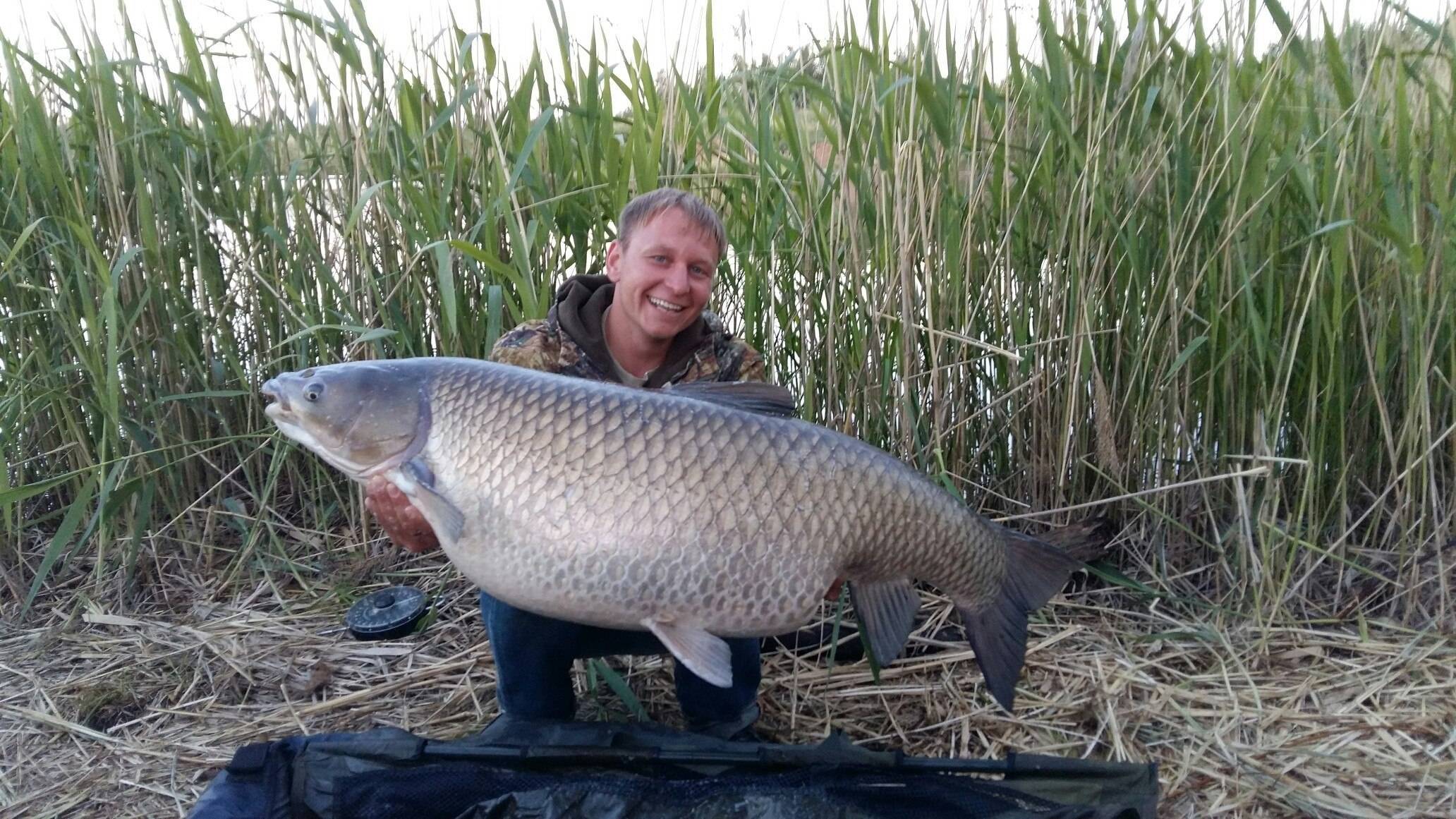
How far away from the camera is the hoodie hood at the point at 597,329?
1.71 m

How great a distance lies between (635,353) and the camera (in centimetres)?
175

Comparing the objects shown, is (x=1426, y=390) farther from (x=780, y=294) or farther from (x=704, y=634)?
(x=704, y=634)

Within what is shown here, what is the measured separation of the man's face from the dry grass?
2.13 feet

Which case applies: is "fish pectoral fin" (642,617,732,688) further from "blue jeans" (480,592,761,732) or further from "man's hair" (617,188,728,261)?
"man's hair" (617,188,728,261)

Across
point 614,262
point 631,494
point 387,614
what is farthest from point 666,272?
point 387,614

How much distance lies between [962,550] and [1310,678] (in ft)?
2.45

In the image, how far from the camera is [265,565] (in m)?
2.24

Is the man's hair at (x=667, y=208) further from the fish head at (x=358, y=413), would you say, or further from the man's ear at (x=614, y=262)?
the fish head at (x=358, y=413)

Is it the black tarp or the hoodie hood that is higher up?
the hoodie hood

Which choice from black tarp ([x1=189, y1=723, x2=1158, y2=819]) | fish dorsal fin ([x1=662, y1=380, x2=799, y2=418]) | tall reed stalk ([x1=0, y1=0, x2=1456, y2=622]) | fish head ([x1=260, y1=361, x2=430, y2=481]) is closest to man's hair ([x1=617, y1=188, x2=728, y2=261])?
tall reed stalk ([x1=0, y1=0, x2=1456, y2=622])

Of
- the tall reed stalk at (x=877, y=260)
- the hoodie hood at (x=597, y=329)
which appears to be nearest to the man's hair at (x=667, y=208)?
the hoodie hood at (x=597, y=329)

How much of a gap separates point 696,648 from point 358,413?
494 millimetres

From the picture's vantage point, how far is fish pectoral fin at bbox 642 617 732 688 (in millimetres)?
1271

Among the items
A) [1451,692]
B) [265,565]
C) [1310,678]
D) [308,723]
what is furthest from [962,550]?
[265,565]
